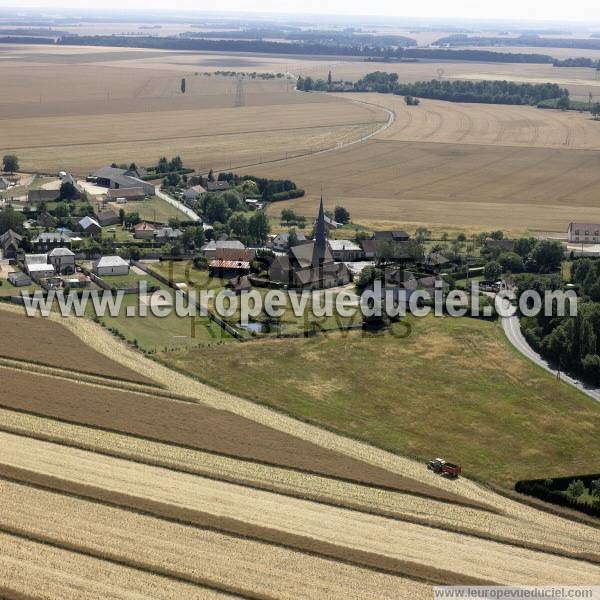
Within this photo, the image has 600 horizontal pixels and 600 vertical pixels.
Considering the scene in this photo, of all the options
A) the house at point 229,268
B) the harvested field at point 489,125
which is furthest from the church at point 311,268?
the harvested field at point 489,125

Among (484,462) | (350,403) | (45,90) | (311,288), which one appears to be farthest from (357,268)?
(45,90)

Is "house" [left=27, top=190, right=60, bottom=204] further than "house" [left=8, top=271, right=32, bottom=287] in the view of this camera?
Yes

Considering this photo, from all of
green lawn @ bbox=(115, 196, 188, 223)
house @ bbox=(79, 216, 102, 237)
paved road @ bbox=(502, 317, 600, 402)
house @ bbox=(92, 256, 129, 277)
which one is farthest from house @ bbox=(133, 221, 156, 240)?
paved road @ bbox=(502, 317, 600, 402)

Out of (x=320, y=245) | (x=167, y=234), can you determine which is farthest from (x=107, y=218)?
(x=320, y=245)

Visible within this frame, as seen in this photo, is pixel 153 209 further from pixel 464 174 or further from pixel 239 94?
pixel 239 94

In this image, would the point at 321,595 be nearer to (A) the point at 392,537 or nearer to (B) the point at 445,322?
(A) the point at 392,537

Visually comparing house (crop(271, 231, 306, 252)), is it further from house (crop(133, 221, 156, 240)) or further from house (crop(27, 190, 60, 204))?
house (crop(27, 190, 60, 204))
